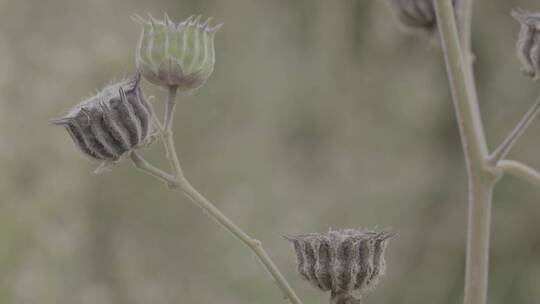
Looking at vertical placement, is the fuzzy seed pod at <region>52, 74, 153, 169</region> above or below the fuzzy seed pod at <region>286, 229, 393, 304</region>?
above

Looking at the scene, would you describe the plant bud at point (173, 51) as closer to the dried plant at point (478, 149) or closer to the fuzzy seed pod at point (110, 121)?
the fuzzy seed pod at point (110, 121)

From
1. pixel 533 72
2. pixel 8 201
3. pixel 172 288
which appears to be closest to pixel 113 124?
pixel 533 72

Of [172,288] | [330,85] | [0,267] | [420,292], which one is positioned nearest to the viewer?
[0,267]

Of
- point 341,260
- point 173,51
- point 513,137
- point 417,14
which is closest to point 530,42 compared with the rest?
point 513,137

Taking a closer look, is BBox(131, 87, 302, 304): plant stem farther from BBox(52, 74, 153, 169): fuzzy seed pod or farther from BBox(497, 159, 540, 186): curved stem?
BBox(497, 159, 540, 186): curved stem

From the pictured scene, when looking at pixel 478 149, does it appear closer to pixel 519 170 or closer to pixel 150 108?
pixel 519 170

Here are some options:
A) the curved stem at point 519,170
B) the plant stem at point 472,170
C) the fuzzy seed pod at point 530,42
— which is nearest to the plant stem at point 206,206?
the plant stem at point 472,170

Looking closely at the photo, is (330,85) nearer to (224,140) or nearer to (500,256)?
(224,140)

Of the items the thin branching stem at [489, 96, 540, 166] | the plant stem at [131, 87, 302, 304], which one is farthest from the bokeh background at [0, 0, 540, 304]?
the thin branching stem at [489, 96, 540, 166]
